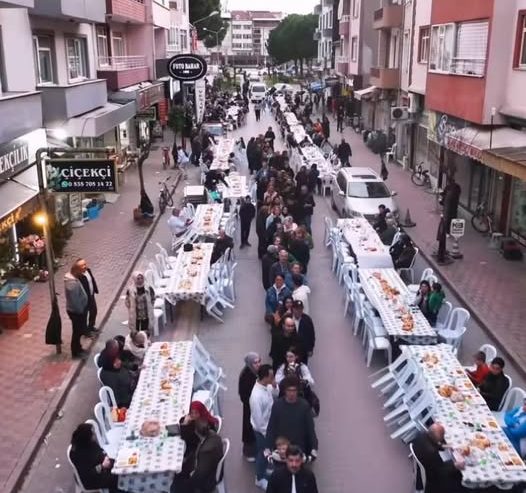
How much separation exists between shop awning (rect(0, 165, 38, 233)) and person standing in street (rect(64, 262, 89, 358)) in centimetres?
222

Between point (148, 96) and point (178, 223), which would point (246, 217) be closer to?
point (178, 223)

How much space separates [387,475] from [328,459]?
79cm

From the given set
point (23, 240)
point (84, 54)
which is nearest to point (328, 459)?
point (23, 240)

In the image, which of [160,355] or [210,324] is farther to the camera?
[210,324]

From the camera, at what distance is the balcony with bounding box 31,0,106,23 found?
17.3m

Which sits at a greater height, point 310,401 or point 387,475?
point 310,401

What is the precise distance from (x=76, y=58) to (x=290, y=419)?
18.0m

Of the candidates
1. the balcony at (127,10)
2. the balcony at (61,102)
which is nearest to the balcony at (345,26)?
the balcony at (127,10)

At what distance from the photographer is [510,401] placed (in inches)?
368

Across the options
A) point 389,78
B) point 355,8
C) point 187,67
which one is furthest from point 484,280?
point 355,8

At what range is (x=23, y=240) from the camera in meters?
15.7

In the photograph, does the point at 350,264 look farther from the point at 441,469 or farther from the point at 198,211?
the point at 441,469

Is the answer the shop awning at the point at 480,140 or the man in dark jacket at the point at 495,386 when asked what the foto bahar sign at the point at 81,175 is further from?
the shop awning at the point at 480,140

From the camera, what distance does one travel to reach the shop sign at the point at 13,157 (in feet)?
44.8
